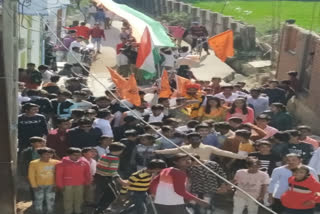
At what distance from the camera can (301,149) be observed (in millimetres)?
9984

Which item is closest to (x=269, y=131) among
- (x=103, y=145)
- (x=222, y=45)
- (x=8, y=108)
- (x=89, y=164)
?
(x=103, y=145)

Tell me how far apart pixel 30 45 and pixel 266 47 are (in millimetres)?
9676

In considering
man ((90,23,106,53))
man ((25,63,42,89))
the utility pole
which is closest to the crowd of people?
the utility pole

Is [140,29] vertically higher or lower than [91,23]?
higher

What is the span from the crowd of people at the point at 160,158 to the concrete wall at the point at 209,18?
1371 cm

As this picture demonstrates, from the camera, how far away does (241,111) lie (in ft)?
38.3

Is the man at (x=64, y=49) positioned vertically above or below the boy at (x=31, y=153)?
below

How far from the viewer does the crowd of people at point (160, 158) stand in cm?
873

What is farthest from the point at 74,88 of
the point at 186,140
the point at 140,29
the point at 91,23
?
the point at 91,23

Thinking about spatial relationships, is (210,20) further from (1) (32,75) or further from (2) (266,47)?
(1) (32,75)

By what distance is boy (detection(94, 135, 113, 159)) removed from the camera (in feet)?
32.6

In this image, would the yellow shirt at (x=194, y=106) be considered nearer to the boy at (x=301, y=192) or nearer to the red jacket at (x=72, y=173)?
the red jacket at (x=72, y=173)

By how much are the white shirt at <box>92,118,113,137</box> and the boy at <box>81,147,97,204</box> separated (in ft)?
3.09

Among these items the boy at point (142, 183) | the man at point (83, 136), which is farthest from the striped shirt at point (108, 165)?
the man at point (83, 136)
